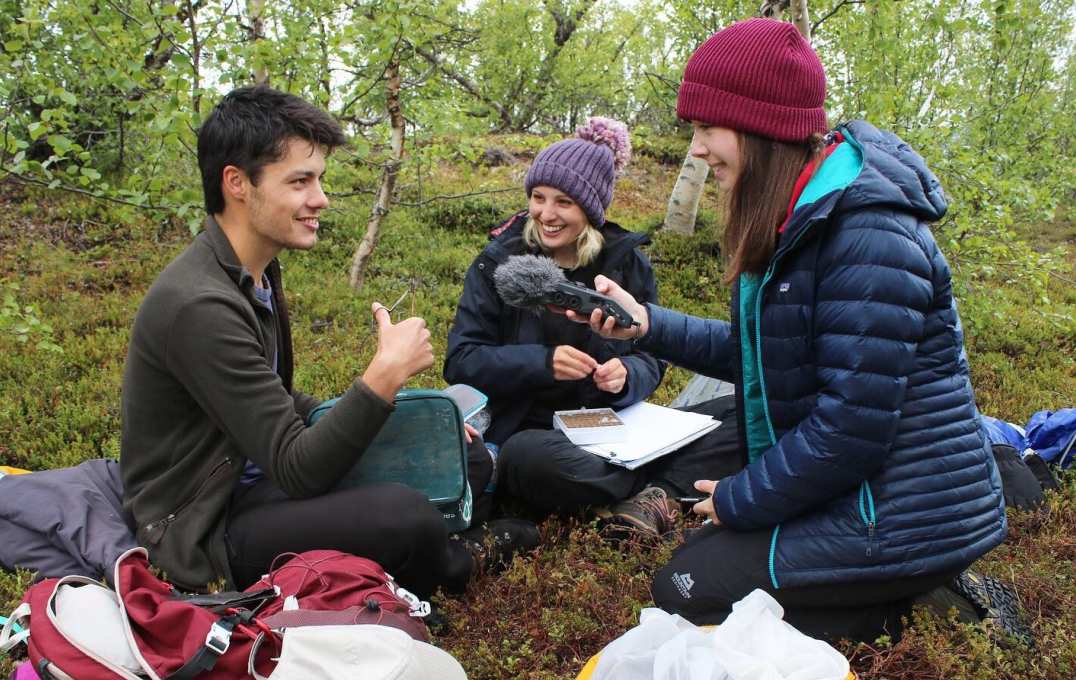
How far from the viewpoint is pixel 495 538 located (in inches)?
146

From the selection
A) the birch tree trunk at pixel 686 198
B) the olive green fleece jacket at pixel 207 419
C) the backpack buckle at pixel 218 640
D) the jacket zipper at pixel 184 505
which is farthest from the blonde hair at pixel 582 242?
the birch tree trunk at pixel 686 198

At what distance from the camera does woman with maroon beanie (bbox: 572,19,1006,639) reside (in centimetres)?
257

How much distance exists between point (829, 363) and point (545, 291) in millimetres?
1369

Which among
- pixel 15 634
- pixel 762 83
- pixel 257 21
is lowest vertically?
pixel 15 634

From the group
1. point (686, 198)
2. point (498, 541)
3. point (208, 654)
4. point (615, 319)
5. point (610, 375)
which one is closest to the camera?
point (208, 654)

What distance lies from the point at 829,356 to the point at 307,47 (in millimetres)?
4884

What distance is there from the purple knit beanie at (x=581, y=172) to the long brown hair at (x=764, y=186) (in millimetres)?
1482

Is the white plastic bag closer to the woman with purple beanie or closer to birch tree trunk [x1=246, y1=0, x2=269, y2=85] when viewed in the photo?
the woman with purple beanie

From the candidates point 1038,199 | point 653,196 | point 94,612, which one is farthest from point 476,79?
point 94,612

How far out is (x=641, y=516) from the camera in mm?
3973

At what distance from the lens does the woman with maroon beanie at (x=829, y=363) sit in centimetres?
257

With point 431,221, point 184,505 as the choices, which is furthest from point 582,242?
point 431,221

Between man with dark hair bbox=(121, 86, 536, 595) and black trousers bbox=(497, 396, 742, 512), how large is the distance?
2.71ft

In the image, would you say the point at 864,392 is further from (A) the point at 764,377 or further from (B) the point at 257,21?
(B) the point at 257,21
